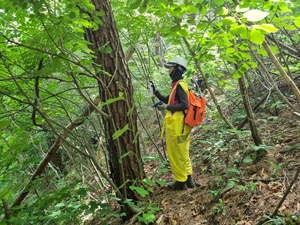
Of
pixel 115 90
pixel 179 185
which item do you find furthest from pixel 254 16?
pixel 179 185

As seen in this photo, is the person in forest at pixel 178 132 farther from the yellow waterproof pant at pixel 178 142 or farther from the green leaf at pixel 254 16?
the green leaf at pixel 254 16

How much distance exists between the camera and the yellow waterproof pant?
12.2 ft

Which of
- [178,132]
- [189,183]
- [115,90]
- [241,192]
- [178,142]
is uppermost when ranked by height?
[115,90]

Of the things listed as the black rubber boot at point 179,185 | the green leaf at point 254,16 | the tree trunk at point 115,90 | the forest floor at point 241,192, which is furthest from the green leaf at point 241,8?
the black rubber boot at point 179,185

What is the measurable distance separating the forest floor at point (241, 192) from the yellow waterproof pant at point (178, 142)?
0.32 m

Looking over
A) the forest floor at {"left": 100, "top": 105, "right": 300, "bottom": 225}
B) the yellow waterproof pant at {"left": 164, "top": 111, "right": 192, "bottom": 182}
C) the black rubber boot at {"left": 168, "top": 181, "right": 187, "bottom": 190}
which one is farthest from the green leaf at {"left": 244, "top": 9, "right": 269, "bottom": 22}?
the black rubber boot at {"left": 168, "top": 181, "right": 187, "bottom": 190}

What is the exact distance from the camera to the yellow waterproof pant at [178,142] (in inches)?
146

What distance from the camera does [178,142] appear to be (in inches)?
147

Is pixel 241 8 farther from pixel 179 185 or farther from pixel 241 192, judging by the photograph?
pixel 179 185

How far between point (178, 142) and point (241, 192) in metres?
1.13

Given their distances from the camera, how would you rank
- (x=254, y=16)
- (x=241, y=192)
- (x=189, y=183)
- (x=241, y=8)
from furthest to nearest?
(x=189, y=183)
(x=241, y=192)
(x=241, y=8)
(x=254, y=16)

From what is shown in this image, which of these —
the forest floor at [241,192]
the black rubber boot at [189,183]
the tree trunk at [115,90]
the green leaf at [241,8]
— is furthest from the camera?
the black rubber boot at [189,183]

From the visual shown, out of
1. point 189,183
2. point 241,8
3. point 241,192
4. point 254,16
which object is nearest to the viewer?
point 254,16

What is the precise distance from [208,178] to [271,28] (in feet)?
10.2
